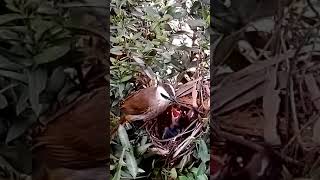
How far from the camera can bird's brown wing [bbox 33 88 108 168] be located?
1162 millimetres

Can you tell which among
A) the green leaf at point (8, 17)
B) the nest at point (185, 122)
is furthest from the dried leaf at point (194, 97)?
the green leaf at point (8, 17)

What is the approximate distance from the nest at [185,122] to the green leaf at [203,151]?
2 centimetres

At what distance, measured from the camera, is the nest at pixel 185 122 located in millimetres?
1386

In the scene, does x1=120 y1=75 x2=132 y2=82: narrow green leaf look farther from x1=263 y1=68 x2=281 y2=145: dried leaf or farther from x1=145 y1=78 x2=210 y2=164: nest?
x1=263 y1=68 x2=281 y2=145: dried leaf

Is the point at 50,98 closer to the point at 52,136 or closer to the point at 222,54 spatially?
the point at 52,136

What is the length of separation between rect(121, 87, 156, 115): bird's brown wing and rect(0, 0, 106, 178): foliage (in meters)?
0.24

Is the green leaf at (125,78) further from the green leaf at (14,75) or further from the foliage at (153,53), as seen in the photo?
the green leaf at (14,75)

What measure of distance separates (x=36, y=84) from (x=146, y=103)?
1.05 ft

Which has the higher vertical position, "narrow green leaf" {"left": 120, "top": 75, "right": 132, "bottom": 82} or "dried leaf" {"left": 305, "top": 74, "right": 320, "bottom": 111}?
"dried leaf" {"left": 305, "top": 74, "right": 320, "bottom": 111}

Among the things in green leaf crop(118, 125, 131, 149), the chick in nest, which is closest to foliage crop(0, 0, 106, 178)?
green leaf crop(118, 125, 131, 149)

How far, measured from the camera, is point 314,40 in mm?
1147

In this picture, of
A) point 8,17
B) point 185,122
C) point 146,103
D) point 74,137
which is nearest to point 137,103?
point 146,103

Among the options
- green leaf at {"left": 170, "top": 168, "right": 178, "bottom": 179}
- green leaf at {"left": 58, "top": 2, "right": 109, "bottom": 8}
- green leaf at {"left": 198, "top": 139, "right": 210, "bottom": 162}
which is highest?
green leaf at {"left": 58, "top": 2, "right": 109, "bottom": 8}

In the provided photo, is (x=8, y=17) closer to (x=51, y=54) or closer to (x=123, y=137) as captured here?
(x=51, y=54)
